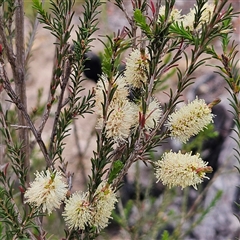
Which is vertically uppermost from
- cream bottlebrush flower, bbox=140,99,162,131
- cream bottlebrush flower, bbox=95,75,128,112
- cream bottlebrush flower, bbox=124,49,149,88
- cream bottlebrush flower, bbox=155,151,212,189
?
cream bottlebrush flower, bbox=124,49,149,88

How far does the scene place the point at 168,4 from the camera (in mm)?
781

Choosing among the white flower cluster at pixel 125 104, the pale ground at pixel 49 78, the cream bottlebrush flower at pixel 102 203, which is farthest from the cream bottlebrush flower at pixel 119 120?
the pale ground at pixel 49 78

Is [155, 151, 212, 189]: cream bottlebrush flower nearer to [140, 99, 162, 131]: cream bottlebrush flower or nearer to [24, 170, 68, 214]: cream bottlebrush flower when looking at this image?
[140, 99, 162, 131]: cream bottlebrush flower

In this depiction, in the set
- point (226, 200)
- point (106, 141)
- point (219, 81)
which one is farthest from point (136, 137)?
point (219, 81)

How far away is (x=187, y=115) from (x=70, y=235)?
0.38 m

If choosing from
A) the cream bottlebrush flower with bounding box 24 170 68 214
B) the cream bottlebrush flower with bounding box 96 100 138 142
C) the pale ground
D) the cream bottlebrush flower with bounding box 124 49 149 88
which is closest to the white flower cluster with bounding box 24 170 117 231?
the cream bottlebrush flower with bounding box 24 170 68 214

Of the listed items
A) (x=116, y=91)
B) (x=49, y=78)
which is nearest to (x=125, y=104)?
(x=116, y=91)

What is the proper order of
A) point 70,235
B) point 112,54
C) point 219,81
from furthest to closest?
point 219,81, point 70,235, point 112,54

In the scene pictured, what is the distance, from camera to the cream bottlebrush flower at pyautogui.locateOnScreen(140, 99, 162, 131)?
84 cm

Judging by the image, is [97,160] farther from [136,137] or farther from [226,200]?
[226,200]

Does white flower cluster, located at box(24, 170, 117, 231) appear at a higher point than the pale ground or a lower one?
higher

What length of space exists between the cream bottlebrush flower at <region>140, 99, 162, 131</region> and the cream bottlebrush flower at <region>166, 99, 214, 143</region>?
41 mm

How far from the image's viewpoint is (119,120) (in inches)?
31.1

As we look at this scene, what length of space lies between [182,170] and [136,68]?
0.72 feet
